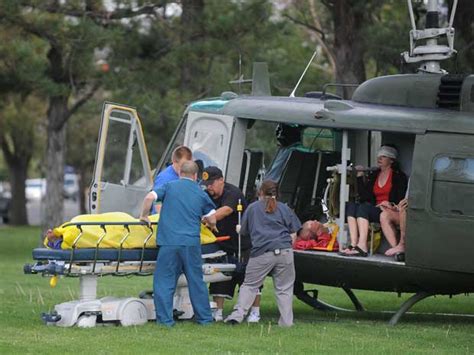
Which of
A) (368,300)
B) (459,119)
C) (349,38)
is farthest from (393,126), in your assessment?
(349,38)

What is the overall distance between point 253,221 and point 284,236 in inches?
14.5

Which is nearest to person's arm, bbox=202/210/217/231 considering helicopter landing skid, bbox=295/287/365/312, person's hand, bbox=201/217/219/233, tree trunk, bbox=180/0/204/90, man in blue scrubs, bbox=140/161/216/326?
person's hand, bbox=201/217/219/233

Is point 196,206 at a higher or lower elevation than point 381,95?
lower

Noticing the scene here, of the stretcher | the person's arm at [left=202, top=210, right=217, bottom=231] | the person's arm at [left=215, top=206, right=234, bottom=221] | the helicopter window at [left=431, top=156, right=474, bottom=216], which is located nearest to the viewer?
the stretcher

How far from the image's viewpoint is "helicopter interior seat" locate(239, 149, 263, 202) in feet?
47.8

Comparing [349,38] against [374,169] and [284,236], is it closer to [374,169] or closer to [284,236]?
[374,169]

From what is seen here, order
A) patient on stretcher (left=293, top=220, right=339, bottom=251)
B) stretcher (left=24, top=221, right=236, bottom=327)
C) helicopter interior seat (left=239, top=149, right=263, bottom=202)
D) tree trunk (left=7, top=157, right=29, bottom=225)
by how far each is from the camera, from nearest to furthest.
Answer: stretcher (left=24, top=221, right=236, bottom=327) → patient on stretcher (left=293, top=220, right=339, bottom=251) → helicopter interior seat (left=239, top=149, right=263, bottom=202) → tree trunk (left=7, top=157, right=29, bottom=225)

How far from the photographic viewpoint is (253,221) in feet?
40.3

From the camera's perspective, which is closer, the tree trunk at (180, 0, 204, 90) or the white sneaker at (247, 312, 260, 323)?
the white sneaker at (247, 312, 260, 323)

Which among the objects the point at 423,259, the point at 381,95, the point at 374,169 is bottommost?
the point at 423,259

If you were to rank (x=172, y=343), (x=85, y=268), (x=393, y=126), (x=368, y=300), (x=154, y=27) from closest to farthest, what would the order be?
(x=172, y=343), (x=85, y=268), (x=393, y=126), (x=368, y=300), (x=154, y=27)

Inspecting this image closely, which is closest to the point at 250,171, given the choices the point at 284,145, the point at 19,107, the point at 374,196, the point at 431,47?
the point at 284,145

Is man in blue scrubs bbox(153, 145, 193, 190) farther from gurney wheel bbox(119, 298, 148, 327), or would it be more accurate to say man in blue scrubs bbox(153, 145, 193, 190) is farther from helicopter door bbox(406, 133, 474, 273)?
helicopter door bbox(406, 133, 474, 273)

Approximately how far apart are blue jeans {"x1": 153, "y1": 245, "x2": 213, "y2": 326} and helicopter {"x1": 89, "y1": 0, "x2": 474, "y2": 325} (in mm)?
1529
